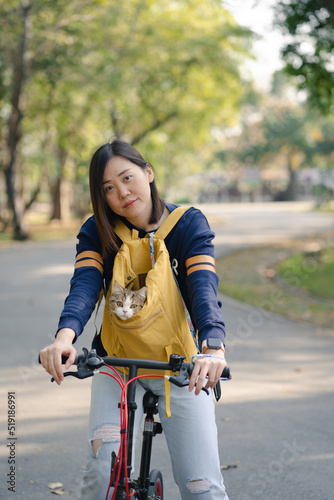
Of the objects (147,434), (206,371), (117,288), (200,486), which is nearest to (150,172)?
(117,288)

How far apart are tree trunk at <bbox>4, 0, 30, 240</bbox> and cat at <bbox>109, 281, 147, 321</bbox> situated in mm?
16440

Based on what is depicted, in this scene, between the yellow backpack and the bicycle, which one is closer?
the bicycle

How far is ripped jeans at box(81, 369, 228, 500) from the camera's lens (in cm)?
220

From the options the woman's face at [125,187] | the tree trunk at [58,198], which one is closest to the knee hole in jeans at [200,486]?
the woman's face at [125,187]

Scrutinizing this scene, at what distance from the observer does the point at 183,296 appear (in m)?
2.47

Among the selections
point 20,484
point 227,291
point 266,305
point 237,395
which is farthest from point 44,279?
point 20,484

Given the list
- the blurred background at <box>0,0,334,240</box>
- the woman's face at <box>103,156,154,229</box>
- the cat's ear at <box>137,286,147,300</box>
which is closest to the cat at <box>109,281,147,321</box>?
the cat's ear at <box>137,286,147,300</box>

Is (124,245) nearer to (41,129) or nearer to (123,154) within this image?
(123,154)

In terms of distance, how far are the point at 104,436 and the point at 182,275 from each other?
0.68 meters

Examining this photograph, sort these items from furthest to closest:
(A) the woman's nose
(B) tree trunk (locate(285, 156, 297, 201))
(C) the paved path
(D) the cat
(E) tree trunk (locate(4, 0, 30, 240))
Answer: (B) tree trunk (locate(285, 156, 297, 201)) → (E) tree trunk (locate(4, 0, 30, 240)) → (C) the paved path → (A) the woman's nose → (D) the cat

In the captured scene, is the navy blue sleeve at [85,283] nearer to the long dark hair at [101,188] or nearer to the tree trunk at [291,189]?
the long dark hair at [101,188]


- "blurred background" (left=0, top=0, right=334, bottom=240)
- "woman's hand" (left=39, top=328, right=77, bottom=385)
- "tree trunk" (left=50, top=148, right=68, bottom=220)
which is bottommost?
"woman's hand" (left=39, top=328, right=77, bottom=385)

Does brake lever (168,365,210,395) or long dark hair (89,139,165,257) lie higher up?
long dark hair (89,139,165,257)

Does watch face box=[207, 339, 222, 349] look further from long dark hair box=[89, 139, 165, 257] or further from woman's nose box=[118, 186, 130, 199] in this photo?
woman's nose box=[118, 186, 130, 199]
